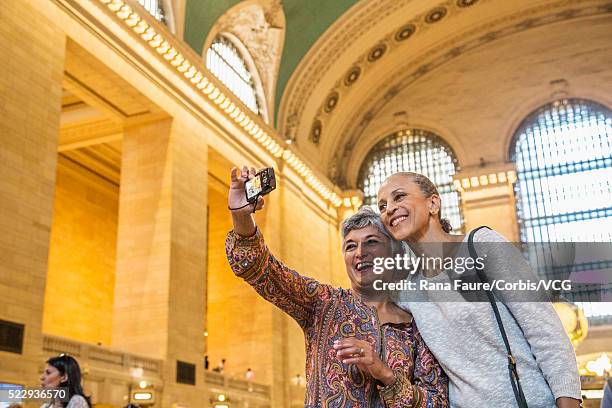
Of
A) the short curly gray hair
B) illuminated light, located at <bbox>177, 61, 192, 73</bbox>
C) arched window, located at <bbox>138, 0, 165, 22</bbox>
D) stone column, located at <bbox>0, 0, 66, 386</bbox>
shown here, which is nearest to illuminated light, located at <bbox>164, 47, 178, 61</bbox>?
illuminated light, located at <bbox>177, 61, 192, 73</bbox>

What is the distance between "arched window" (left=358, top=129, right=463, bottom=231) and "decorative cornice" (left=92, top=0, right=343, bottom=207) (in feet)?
7.95

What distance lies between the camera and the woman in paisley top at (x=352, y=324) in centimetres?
180

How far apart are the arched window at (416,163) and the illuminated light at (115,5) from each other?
11.1 meters

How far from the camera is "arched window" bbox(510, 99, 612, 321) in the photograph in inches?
770

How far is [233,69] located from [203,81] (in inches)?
101

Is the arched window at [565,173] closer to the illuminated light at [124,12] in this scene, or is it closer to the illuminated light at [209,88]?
the illuminated light at [209,88]

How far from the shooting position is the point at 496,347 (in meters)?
1.83

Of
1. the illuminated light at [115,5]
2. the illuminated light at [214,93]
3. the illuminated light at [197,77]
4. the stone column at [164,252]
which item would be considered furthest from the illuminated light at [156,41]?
the illuminated light at [214,93]

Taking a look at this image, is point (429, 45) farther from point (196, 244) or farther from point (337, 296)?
point (337, 296)

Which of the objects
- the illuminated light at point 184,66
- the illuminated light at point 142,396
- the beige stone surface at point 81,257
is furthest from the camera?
the beige stone surface at point 81,257

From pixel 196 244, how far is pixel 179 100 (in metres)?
2.99

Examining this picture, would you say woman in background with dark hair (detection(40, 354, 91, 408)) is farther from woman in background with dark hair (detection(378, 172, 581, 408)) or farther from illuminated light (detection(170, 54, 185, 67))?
illuminated light (detection(170, 54, 185, 67))

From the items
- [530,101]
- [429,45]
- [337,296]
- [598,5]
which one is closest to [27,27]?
[337,296]

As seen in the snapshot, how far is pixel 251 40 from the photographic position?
58.3 feet
